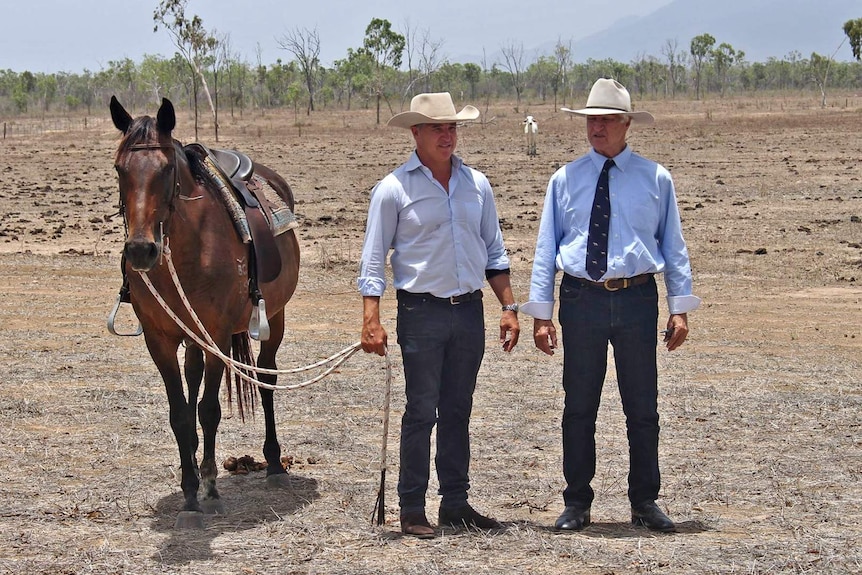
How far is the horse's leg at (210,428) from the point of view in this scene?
578 cm

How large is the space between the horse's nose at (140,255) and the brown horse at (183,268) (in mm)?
30

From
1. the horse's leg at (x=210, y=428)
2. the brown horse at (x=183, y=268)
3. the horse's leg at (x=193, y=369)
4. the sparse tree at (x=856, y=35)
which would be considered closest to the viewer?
the brown horse at (x=183, y=268)

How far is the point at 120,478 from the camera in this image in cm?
621

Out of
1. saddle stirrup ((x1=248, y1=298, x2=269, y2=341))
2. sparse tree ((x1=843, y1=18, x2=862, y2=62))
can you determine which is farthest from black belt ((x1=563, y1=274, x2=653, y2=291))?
sparse tree ((x1=843, y1=18, x2=862, y2=62))

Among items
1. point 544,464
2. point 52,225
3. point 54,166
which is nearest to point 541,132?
point 54,166

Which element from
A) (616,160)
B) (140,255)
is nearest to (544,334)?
(616,160)

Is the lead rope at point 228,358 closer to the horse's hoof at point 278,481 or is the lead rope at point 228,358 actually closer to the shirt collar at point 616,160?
the horse's hoof at point 278,481

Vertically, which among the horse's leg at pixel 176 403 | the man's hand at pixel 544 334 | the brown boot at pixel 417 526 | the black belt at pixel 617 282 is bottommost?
the brown boot at pixel 417 526

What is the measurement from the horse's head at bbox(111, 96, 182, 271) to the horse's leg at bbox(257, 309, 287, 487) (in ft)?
5.24

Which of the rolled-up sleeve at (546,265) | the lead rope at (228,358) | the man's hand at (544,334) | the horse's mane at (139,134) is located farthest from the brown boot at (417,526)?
the horse's mane at (139,134)

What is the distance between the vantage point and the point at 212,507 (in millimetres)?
5754

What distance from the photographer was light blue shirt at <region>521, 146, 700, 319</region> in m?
4.95

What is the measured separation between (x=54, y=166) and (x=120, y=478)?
23324 mm

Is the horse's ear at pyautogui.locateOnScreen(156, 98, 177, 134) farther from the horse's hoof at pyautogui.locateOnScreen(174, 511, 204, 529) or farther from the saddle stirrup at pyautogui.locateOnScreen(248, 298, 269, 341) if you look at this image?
the horse's hoof at pyautogui.locateOnScreen(174, 511, 204, 529)
